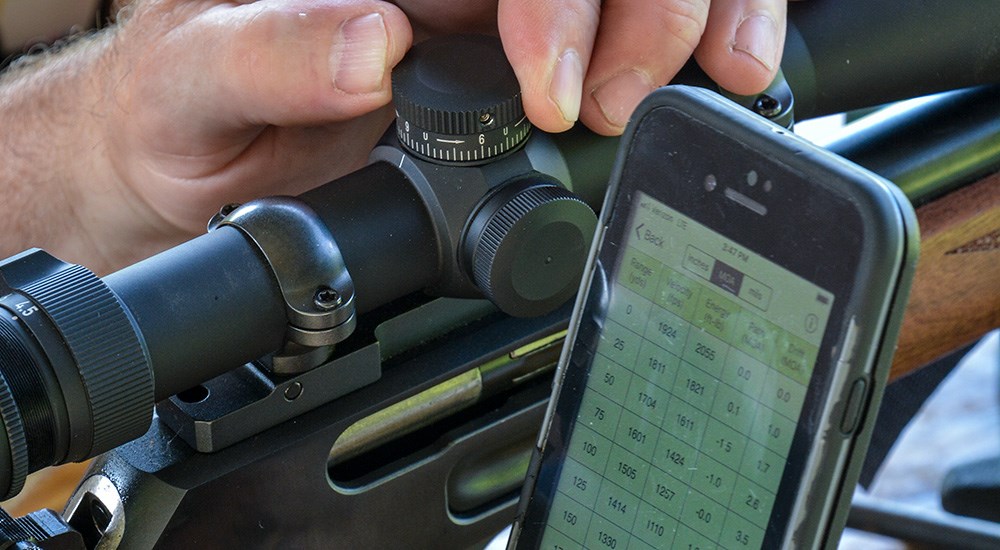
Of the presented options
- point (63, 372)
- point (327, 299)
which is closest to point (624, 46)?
point (327, 299)

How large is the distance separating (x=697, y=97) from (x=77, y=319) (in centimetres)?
27

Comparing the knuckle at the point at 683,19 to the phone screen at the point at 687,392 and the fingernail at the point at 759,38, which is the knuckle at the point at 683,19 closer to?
the fingernail at the point at 759,38

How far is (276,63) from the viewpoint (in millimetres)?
746

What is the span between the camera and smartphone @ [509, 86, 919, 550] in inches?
17.5

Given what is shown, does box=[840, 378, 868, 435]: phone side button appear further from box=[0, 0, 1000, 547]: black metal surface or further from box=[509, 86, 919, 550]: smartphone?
box=[0, 0, 1000, 547]: black metal surface

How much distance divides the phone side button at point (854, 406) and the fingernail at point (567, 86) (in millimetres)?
252

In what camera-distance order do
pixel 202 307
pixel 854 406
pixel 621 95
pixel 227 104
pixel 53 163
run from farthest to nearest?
pixel 53 163 → pixel 227 104 → pixel 621 95 → pixel 202 307 → pixel 854 406

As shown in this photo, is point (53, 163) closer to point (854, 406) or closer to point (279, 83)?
point (279, 83)

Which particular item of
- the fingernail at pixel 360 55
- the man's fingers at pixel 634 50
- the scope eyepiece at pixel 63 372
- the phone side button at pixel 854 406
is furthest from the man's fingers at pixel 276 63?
the phone side button at pixel 854 406

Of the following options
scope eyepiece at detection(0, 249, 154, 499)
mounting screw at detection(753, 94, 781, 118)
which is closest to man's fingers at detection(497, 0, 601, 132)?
mounting screw at detection(753, 94, 781, 118)

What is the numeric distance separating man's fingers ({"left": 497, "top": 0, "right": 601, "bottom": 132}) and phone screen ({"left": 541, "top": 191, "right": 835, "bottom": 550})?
135 mm

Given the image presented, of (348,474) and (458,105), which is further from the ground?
(458,105)

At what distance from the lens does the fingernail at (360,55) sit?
2.30 feet

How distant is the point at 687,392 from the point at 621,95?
0.23 m
